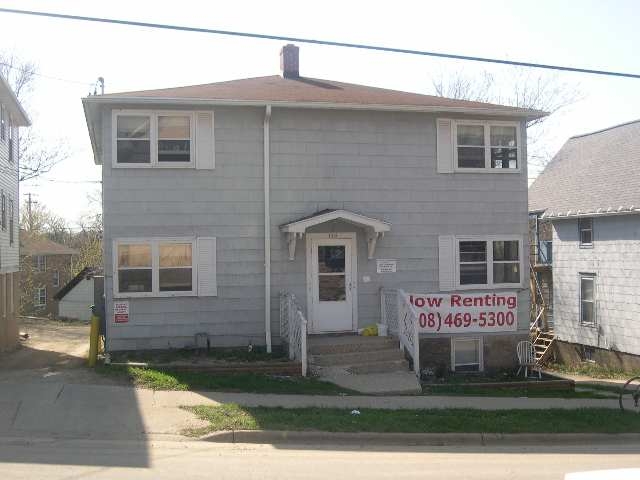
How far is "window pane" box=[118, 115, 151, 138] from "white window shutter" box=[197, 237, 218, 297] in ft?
8.62

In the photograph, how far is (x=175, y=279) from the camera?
590 inches

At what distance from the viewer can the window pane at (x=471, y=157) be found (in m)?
16.5

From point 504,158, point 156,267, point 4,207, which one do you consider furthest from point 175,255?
point 4,207

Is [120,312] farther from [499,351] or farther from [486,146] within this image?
[486,146]

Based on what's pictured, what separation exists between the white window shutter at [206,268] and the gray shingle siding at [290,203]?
13 cm

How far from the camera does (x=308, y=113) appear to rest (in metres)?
15.7

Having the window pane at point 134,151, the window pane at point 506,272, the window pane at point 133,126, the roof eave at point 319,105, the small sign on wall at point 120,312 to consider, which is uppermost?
the roof eave at point 319,105

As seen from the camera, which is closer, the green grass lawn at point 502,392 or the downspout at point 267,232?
the green grass lawn at point 502,392

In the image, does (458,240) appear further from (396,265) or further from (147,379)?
(147,379)

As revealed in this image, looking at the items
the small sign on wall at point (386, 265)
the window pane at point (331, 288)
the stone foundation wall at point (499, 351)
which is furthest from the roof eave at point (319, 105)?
the stone foundation wall at point (499, 351)

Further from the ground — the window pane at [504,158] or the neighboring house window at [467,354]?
the window pane at [504,158]

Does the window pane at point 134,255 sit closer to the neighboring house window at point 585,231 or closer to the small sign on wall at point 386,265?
the small sign on wall at point 386,265

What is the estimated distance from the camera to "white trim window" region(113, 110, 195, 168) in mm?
14789

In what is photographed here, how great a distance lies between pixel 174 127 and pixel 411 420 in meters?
8.51
